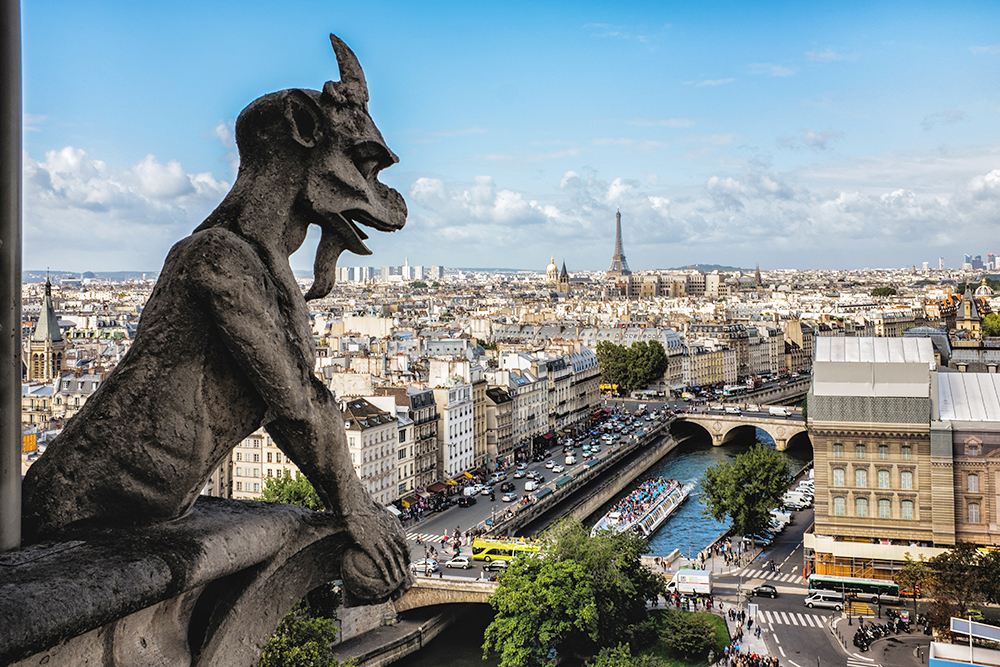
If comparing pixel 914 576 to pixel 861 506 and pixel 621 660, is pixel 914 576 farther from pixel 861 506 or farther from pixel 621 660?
pixel 621 660

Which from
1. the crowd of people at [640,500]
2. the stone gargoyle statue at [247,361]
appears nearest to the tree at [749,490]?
the crowd of people at [640,500]

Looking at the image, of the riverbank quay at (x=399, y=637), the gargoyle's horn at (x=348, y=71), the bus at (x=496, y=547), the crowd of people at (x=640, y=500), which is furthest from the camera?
the crowd of people at (x=640, y=500)

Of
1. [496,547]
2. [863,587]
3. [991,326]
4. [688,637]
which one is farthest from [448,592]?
[991,326]

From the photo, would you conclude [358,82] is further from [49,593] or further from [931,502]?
[931,502]

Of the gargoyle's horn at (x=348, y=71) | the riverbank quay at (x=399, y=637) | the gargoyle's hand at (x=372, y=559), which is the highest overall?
the gargoyle's horn at (x=348, y=71)

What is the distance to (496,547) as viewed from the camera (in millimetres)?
29781

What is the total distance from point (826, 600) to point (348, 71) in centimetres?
2665

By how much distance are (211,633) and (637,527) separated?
109 ft

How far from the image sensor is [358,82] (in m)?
3.58

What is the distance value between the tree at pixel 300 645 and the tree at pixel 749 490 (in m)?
18.2

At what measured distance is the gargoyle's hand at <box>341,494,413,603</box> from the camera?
365cm

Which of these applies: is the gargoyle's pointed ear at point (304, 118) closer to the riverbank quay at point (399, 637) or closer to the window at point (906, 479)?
the riverbank quay at point (399, 637)

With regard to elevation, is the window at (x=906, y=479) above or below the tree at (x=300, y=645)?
above

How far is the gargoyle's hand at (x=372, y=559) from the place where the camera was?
3.65m
